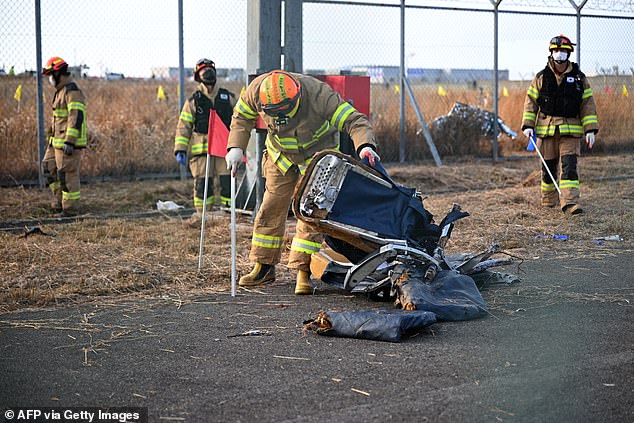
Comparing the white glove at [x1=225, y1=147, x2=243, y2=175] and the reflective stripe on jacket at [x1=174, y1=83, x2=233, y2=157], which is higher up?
the reflective stripe on jacket at [x1=174, y1=83, x2=233, y2=157]

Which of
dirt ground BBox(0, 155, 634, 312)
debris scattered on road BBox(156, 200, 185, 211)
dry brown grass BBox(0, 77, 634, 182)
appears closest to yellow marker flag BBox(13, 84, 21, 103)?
dry brown grass BBox(0, 77, 634, 182)

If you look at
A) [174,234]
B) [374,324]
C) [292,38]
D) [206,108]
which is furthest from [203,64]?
[374,324]

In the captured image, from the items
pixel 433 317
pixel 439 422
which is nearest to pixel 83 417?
pixel 439 422

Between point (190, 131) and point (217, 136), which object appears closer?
point (217, 136)

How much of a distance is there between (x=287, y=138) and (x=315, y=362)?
2.54 meters

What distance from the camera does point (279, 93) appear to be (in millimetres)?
6531

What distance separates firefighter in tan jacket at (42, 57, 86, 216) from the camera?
1061 centimetres

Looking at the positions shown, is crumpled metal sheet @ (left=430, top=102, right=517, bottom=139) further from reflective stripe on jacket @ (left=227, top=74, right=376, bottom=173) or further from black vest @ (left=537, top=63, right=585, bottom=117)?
reflective stripe on jacket @ (left=227, top=74, right=376, bottom=173)

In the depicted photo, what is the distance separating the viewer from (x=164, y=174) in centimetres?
1359

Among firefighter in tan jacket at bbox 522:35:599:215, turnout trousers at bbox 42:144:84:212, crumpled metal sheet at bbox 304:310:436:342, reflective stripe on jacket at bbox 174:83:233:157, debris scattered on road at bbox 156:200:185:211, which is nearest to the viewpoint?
crumpled metal sheet at bbox 304:310:436:342

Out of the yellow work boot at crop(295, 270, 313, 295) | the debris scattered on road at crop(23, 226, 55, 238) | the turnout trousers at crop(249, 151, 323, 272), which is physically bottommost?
the yellow work boot at crop(295, 270, 313, 295)

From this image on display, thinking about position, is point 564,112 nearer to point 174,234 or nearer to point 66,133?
point 174,234

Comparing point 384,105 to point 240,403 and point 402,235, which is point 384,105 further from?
point 240,403

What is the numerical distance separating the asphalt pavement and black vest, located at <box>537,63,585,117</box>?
431 cm
